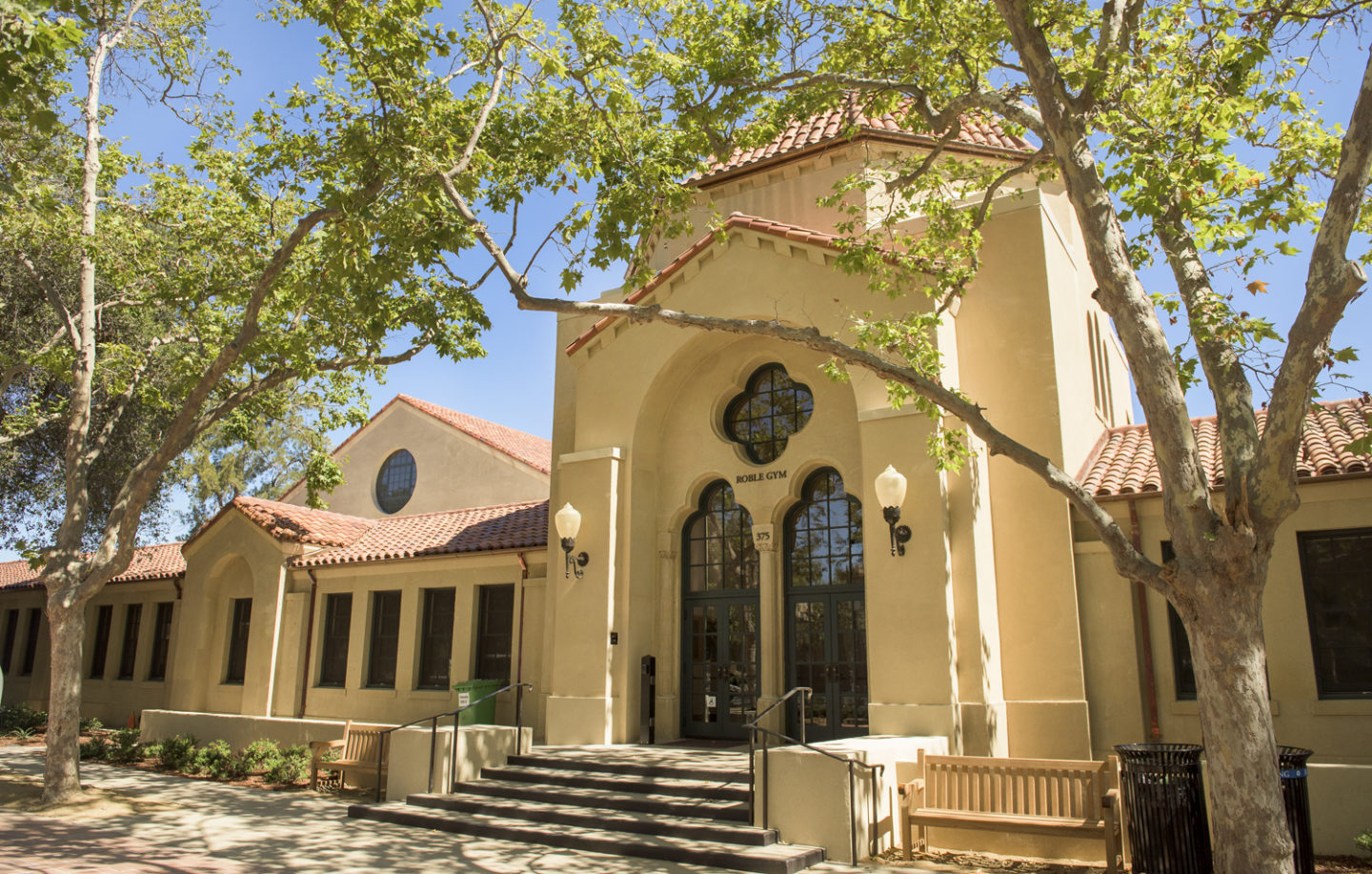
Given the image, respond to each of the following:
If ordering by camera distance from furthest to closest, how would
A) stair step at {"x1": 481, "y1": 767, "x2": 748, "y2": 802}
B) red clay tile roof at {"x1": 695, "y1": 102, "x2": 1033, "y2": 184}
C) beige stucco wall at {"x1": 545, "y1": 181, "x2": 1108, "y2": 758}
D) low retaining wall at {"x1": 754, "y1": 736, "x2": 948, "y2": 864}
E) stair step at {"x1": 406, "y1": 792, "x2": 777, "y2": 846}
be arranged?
red clay tile roof at {"x1": 695, "y1": 102, "x2": 1033, "y2": 184}, beige stucco wall at {"x1": 545, "y1": 181, "x2": 1108, "y2": 758}, stair step at {"x1": 481, "y1": 767, "x2": 748, "y2": 802}, stair step at {"x1": 406, "y1": 792, "x2": 777, "y2": 846}, low retaining wall at {"x1": 754, "y1": 736, "x2": 948, "y2": 864}

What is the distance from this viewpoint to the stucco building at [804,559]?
11.1 metres

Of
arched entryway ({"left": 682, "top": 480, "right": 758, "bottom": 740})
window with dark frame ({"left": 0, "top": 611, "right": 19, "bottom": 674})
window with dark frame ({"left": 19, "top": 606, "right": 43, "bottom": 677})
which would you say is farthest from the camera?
window with dark frame ({"left": 0, "top": 611, "right": 19, "bottom": 674})

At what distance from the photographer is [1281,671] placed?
10.7 metres

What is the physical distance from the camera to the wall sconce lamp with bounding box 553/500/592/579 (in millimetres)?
13812

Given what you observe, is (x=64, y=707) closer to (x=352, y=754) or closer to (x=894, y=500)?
(x=352, y=754)

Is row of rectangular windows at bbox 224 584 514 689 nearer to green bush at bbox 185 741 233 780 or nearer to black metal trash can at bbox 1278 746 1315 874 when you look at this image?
green bush at bbox 185 741 233 780

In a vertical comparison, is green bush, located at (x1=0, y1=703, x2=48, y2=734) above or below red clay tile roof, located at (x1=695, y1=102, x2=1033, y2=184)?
below

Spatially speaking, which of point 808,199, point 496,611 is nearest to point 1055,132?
point 808,199

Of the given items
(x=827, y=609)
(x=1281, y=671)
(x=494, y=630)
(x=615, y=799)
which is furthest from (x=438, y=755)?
(x=1281, y=671)

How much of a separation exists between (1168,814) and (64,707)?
1310 centimetres

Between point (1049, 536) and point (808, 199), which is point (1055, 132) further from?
point (808, 199)

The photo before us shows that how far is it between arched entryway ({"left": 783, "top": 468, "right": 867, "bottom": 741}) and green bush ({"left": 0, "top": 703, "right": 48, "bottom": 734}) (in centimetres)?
1832

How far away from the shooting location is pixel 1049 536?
1199 centimetres

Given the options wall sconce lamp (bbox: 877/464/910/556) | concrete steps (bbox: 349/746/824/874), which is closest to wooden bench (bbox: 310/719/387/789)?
concrete steps (bbox: 349/746/824/874)
